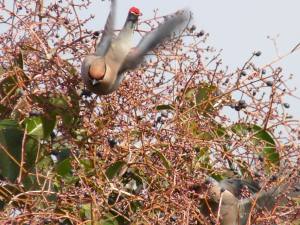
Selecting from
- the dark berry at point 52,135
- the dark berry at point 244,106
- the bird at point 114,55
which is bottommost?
the dark berry at point 52,135

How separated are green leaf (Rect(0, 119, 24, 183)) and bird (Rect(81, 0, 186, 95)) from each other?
1.49 ft

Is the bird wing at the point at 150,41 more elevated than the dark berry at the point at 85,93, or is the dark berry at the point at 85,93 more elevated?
the bird wing at the point at 150,41

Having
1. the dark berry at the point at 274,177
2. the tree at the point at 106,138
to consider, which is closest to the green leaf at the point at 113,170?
the tree at the point at 106,138

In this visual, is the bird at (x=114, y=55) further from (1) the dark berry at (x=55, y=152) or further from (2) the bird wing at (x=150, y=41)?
(1) the dark berry at (x=55, y=152)

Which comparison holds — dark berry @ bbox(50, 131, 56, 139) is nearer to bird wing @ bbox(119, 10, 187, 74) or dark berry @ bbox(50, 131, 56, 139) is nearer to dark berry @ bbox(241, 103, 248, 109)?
bird wing @ bbox(119, 10, 187, 74)

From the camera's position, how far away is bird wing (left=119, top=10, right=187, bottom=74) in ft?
8.16

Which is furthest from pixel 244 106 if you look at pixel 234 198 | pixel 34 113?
pixel 34 113

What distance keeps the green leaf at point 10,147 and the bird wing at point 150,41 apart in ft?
2.25

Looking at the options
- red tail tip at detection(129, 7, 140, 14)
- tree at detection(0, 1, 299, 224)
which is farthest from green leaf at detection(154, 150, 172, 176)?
red tail tip at detection(129, 7, 140, 14)

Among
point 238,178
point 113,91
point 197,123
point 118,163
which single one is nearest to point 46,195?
point 118,163

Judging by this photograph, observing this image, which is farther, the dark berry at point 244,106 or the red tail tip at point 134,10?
the dark berry at point 244,106

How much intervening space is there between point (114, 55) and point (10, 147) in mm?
835

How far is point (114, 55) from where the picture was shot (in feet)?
8.93

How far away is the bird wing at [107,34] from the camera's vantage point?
8.26 feet
